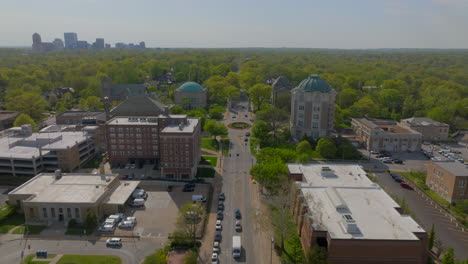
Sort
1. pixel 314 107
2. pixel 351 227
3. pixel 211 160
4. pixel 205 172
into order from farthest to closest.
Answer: pixel 314 107
pixel 211 160
pixel 205 172
pixel 351 227

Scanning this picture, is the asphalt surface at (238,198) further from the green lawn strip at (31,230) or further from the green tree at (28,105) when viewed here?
the green tree at (28,105)

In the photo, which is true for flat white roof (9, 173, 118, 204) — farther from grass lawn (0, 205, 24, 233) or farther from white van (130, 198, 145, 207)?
white van (130, 198, 145, 207)

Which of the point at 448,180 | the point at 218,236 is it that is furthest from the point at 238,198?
the point at 448,180

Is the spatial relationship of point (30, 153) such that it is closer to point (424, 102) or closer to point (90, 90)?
point (90, 90)

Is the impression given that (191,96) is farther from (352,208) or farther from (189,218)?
(352,208)

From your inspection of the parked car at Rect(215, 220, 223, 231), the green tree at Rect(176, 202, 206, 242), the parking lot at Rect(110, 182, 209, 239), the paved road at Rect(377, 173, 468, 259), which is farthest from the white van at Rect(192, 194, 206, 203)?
the paved road at Rect(377, 173, 468, 259)

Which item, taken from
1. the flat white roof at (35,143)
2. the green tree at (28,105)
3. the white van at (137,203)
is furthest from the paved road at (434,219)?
the green tree at (28,105)
